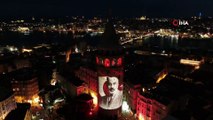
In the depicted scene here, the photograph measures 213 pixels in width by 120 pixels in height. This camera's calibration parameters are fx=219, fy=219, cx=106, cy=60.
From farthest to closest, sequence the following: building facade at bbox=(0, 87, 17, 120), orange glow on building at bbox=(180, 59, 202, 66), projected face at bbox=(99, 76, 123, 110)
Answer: orange glow on building at bbox=(180, 59, 202, 66), building facade at bbox=(0, 87, 17, 120), projected face at bbox=(99, 76, 123, 110)

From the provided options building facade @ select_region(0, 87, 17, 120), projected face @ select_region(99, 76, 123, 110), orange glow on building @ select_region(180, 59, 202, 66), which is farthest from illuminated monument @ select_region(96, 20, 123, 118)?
orange glow on building @ select_region(180, 59, 202, 66)

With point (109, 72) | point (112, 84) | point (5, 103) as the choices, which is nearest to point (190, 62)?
point (112, 84)

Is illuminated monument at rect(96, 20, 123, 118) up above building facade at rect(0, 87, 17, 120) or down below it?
above

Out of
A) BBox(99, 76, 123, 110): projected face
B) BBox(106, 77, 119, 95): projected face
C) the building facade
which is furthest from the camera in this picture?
the building facade

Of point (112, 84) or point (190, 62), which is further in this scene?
point (190, 62)

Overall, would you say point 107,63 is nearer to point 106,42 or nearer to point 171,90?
point 106,42

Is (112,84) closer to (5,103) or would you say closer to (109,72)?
(109,72)

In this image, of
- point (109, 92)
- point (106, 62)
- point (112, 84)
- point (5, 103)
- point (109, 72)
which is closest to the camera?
point (106, 62)

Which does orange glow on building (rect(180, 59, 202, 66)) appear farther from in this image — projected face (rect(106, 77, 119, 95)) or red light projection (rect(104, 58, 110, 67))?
red light projection (rect(104, 58, 110, 67))

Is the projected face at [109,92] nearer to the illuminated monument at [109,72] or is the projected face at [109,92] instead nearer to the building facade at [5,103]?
the illuminated monument at [109,72]

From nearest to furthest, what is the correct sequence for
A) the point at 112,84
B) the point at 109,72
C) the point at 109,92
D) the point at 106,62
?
the point at 106,62
the point at 109,72
the point at 112,84
the point at 109,92
